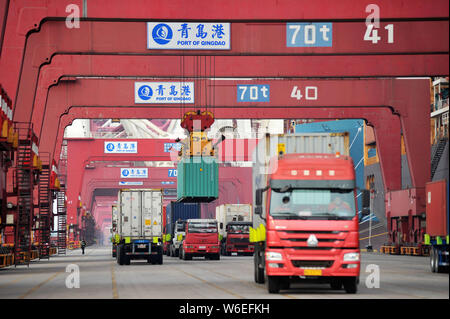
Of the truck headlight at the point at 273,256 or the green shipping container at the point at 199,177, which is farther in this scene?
the green shipping container at the point at 199,177

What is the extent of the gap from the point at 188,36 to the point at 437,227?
10449 millimetres

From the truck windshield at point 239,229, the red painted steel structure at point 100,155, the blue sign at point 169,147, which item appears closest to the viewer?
the truck windshield at point 239,229

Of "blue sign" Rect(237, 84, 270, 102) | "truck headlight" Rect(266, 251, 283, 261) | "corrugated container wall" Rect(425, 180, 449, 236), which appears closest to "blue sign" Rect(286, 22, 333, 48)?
"corrugated container wall" Rect(425, 180, 449, 236)

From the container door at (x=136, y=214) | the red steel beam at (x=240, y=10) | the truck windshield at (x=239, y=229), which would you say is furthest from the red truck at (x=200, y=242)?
the red steel beam at (x=240, y=10)

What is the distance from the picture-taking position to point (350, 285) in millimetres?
18234

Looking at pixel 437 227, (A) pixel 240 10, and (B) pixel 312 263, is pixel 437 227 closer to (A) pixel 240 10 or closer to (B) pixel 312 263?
(A) pixel 240 10

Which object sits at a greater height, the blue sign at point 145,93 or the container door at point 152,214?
the blue sign at point 145,93

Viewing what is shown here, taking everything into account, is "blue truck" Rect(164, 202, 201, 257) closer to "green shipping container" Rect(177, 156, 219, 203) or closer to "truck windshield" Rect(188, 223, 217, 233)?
"truck windshield" Rect(188, 223, 217, 233)

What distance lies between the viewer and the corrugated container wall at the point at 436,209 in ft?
86.7

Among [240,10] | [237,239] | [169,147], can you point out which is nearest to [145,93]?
[237,239]

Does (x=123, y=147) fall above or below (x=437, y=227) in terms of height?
above

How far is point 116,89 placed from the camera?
140 feet

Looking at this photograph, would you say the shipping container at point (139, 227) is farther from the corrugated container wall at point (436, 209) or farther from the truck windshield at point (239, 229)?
the truck windshield at point (239, 229)
